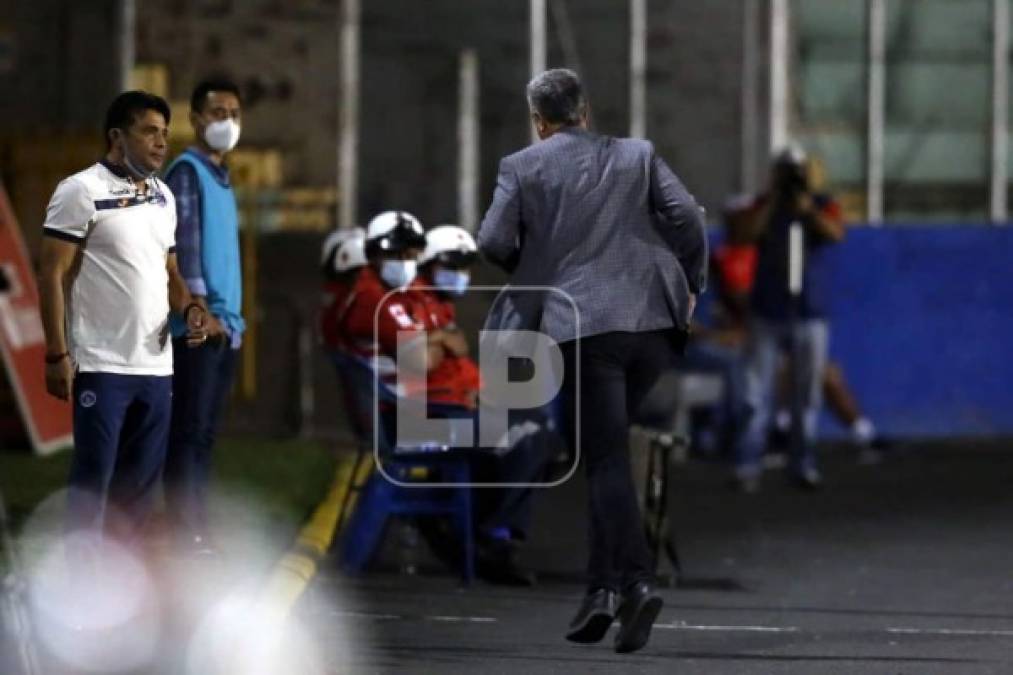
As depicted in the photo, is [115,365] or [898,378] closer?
[115,365]

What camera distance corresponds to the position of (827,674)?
938 centimetres

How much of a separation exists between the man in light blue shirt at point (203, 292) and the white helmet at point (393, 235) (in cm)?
99

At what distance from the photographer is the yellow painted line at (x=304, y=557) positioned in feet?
34.8

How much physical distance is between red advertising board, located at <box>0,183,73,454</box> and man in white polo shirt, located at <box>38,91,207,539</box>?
6.64 m

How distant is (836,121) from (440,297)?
10.7 meters

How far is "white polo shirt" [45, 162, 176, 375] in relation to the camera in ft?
31.9

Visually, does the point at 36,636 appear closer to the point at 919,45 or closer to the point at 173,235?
the point at 173,235

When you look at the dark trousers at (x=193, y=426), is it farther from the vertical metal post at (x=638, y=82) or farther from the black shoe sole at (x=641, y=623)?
the vertical metal post at (x=638, y=82)

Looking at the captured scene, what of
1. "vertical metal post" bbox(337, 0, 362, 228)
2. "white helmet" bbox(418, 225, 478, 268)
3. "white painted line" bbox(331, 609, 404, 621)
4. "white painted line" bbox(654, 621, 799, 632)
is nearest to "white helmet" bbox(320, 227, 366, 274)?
"white helmet" bbox(418, 225, 478, 268)

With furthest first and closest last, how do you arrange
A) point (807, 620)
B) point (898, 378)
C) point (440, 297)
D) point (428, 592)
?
1. point (898, 378)
2. point (440, 297)
3. point (428, 592)
4. point (807, 620)

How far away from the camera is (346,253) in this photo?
12977mm

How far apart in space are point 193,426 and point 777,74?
11.4 metres

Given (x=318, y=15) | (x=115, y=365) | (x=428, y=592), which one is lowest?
(x=428, y=592)

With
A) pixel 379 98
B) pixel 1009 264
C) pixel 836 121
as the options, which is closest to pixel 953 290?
pixel 1009 264
